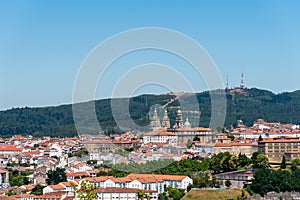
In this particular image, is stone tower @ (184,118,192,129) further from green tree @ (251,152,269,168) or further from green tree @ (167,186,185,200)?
green tree @ (167,186,185,200)

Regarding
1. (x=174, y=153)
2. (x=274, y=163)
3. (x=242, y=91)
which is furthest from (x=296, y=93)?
(x=274, y=163)

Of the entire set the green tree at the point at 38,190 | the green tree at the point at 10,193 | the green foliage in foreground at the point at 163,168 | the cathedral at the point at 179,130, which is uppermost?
the cathedral at the point at 179,130

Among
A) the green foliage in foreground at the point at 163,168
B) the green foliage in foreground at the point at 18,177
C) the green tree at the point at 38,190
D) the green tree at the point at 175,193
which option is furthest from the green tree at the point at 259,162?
the green foliage in foreground at the point at 18,177

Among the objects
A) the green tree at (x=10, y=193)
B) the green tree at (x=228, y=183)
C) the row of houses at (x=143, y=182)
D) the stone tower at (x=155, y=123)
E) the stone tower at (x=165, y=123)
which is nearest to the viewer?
the green tree at (x=228, y=183)

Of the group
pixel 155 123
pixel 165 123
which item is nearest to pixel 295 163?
pixel 155 123

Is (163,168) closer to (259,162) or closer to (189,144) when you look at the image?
(259,162)

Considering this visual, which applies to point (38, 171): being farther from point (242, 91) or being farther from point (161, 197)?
point (242, 91)

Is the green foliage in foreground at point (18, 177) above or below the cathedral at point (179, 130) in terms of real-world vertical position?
below

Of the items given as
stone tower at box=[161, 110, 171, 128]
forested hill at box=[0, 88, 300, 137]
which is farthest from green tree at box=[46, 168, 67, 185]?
stone tower at box=[161, 110, 171, 128]

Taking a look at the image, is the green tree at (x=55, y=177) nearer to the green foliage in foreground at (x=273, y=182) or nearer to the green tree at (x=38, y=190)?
the green tree at (x=38, y=190)
